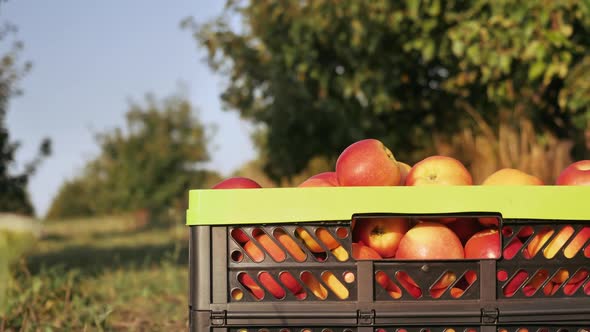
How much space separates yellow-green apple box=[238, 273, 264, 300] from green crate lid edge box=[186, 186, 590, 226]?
0.48 ft

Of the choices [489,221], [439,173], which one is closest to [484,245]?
[489,221]

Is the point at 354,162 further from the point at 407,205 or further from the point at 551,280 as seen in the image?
the point at 551,280

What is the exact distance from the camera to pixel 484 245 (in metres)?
1.83

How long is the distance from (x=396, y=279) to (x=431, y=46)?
17.4ft

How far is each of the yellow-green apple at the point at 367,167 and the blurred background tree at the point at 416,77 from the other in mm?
4051

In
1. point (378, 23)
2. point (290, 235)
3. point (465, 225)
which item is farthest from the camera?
point (378, 23)

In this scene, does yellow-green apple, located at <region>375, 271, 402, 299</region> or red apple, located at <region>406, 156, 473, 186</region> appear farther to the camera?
red apple, located at <region>406, 156, 473, 186</region>

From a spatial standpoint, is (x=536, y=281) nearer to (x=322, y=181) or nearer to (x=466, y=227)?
(x=466, y=227)

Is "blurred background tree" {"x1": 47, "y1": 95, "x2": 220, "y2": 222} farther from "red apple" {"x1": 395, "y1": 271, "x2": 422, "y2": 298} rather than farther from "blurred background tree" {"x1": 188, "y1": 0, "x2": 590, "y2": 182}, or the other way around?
"red apple" {"x1": 395, "y1": 271, "x2": 422, "y2": 298}

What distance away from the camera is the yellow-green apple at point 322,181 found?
199 centimetres

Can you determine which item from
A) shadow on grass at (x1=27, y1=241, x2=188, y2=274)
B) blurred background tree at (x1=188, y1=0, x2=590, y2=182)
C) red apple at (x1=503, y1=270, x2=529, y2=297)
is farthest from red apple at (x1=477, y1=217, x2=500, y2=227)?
shadow on grass at (x1=27, y1=241, x2=188, y2=274)

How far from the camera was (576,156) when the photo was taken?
9.52 metres

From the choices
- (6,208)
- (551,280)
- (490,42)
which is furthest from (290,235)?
(6,208)

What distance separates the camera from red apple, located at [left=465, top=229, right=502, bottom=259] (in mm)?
1796
